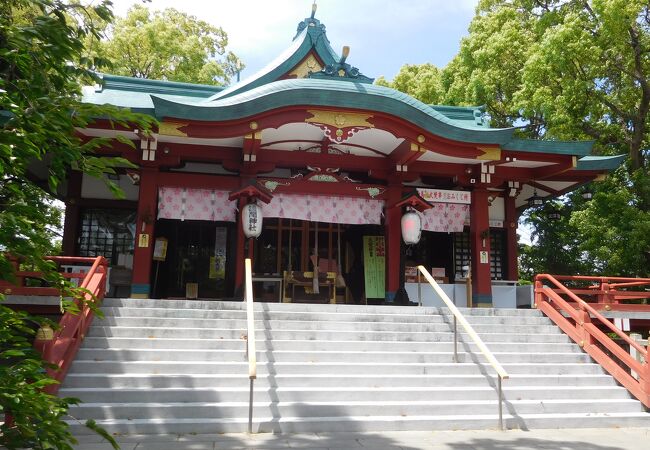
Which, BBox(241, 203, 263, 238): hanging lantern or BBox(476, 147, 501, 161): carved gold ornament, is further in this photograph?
BBox(476, 147, 501, 161): carved gold ornament

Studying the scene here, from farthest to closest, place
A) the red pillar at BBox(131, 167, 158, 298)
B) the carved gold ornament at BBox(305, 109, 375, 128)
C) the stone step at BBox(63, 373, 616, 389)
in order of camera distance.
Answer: the red pillar at BBox(131, 167, 158, 298) → the carved gold ornament at BBox(305, 109, 375, 128) → the stone step at BBox(63, 373, 616, 389)

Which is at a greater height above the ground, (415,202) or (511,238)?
(415,202)

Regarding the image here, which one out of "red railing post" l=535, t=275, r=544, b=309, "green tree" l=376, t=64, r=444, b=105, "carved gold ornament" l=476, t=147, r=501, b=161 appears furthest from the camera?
"green tree" l=376, t=64, r=444, b=105

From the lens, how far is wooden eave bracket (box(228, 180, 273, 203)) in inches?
413

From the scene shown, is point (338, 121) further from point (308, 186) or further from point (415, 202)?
point (415, 202)

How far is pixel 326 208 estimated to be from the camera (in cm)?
1180

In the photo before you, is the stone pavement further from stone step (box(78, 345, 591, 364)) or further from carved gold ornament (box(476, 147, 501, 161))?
carved gold ornament (box(476, 147, 501, 161))

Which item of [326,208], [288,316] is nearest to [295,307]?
[288,316]

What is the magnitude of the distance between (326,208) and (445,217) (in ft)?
9.42

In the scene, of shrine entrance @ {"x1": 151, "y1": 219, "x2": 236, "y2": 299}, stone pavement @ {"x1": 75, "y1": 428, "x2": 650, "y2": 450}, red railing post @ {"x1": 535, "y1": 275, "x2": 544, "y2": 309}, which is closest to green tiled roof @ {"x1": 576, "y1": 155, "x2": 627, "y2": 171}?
red railing post @ {"x1": 535, "y1": 275, "x2": 544, "y2": 309}

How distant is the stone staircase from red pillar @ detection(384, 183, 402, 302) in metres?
2.23

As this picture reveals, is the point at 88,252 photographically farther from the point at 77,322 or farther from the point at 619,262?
the point at 619,262

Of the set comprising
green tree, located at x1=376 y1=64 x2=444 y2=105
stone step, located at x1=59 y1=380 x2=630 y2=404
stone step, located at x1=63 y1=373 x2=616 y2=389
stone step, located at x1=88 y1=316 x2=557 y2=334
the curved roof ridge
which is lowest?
stone step, located at x1=59 y1=380 x2=630 y2=404

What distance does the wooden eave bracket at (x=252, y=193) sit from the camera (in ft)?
34.4
